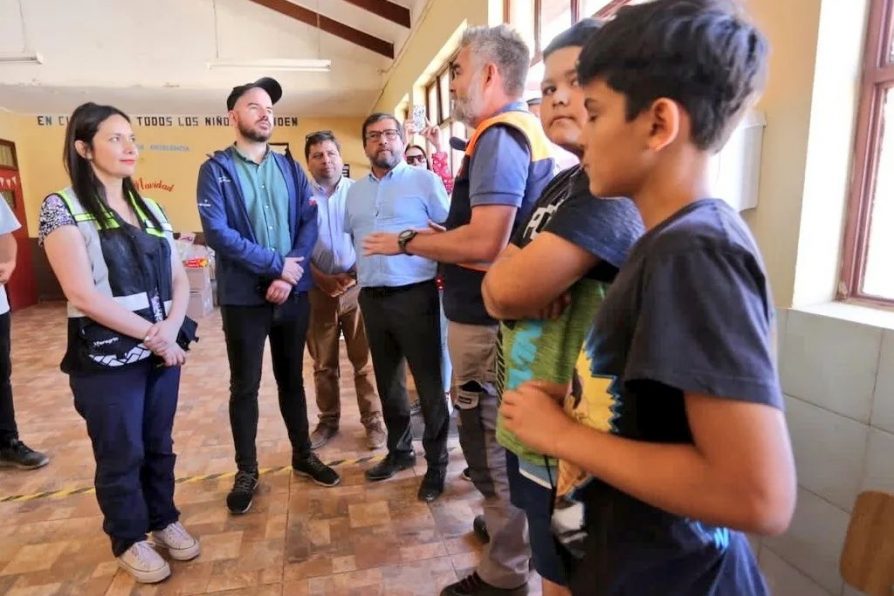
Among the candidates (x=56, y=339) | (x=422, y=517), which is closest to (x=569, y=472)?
(x=422, y=517)

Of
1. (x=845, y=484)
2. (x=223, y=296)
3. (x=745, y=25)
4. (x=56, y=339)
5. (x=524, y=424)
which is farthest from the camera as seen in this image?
(x=56, y=339)

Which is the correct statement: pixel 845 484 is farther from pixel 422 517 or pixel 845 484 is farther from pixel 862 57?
pixel 422 517

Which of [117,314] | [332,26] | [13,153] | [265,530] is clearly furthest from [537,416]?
[13,153]

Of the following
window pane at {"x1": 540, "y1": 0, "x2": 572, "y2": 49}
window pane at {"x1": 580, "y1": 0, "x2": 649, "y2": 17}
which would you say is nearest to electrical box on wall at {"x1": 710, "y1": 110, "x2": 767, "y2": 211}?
window pane at {"x1": 580, "y1": 0, "x2": 649, "y2": 17}

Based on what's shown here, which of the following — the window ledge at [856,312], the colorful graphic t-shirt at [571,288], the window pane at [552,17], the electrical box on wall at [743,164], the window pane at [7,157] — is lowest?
the window ledge at [856,312]

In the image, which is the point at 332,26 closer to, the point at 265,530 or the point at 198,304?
the point at 198,304

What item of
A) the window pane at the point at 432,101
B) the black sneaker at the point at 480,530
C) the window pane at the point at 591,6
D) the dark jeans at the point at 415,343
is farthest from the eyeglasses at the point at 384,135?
the window pane at the point at 432,101

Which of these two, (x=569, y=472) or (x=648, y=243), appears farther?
(x=569, y=472)

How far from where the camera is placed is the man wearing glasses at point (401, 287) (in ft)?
7.41

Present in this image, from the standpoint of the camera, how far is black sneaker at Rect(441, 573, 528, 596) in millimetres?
1627

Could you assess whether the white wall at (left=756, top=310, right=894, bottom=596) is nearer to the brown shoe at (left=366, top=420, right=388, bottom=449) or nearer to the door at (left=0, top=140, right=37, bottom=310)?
the brown shoe at (left=366, top=420, right=388, bottom=449)

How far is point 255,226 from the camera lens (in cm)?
218

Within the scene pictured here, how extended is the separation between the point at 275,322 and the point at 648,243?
188 cm

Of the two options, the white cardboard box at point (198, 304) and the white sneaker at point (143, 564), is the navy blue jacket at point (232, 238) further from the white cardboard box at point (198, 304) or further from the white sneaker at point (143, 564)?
the white cardboard box at point (198, 304)
